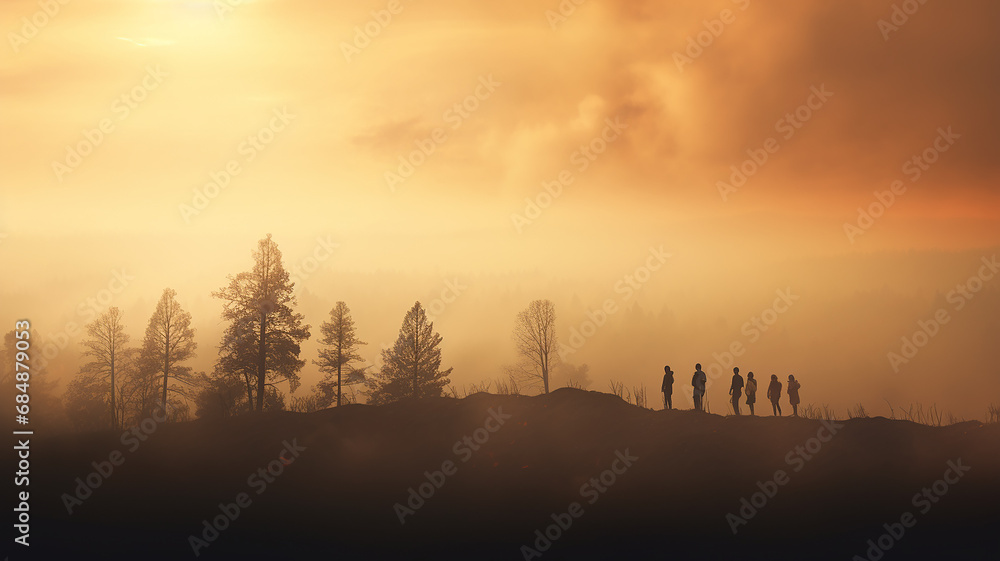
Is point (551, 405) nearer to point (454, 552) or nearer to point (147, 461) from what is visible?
point (454, 552)

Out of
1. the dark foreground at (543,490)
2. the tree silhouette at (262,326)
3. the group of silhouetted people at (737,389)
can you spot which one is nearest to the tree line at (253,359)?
the tree silhouette at (262,326)

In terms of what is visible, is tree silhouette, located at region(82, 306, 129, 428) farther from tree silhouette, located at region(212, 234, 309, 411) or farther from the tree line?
tree silhouette, located at region(212, 234, 309, 411)

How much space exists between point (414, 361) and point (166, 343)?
18.7 meters

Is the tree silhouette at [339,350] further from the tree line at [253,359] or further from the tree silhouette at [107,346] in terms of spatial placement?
the tree silhouette at [107,346]

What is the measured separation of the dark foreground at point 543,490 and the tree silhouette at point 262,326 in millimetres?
12100

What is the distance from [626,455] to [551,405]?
5717 millimetres

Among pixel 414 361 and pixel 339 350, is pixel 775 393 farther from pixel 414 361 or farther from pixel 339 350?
pixel 339 350

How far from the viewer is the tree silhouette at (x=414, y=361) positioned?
56.2 m

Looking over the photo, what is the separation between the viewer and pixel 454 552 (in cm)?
2259

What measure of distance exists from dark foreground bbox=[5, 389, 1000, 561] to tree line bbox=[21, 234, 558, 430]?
1283cm

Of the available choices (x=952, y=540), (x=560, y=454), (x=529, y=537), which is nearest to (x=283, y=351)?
(x=560, y=454)

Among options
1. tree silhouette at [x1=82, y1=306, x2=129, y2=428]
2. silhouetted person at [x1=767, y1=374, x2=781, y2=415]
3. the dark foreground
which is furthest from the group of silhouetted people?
tree silhouette at [x1=82, y1=306, x2=129, y2=428]

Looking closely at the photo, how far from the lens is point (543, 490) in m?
25.8

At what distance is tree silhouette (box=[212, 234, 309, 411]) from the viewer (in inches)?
1757
